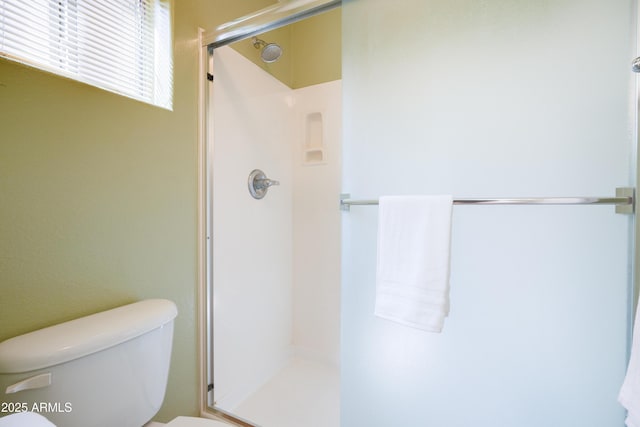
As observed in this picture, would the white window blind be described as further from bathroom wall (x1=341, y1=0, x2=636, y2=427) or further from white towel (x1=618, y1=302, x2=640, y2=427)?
white towel (x1=618, y1=302, x2=640, y2=427)

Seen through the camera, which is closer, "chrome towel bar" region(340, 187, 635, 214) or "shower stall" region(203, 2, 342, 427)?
"chrome towel bar" region(340, 187, 635, 214)

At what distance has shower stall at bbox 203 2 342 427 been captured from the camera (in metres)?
1.38

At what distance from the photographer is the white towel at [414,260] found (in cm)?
88

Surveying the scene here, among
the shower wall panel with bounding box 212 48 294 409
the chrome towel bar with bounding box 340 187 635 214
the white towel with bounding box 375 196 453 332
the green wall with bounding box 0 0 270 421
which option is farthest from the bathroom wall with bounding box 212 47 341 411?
the chrome towel bar with bounding box 340 187 635 214

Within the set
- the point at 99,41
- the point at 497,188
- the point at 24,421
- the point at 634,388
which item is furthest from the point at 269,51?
the point at 634,388

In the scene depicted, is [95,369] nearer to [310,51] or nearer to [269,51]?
[269,51]

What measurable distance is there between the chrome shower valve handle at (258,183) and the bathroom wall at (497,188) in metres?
0.69

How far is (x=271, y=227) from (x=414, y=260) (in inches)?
43.4

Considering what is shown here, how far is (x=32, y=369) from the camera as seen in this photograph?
2.11 feet

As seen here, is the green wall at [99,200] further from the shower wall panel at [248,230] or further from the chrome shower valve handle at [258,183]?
the chrome shower valve handle at [258,183]

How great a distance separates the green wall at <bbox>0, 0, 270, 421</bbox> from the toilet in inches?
4.8

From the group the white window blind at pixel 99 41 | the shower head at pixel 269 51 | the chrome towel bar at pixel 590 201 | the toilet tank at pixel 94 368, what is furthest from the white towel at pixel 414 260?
the shower head at pixel 269 51

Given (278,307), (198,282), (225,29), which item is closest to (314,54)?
(225,29)

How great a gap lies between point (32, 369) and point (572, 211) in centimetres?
155
